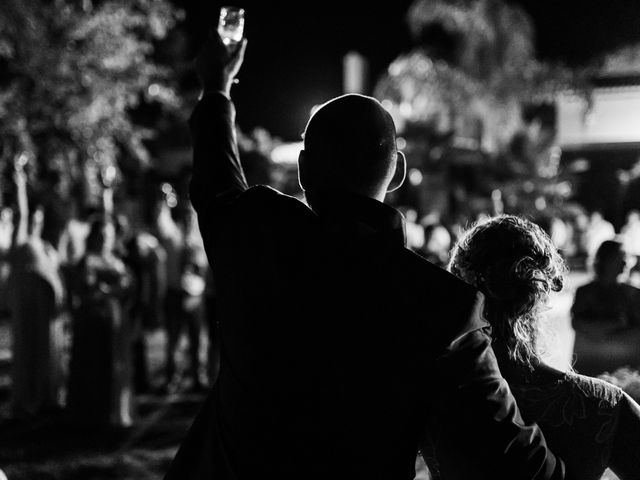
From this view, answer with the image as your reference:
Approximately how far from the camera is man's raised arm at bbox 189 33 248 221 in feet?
5.49

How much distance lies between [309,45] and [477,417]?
32629 mm

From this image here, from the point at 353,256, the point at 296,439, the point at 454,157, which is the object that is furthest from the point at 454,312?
the point at 454,157

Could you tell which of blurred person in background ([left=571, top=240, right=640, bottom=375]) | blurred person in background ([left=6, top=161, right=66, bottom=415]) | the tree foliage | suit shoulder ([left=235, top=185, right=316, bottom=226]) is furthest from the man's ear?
the tree foliage

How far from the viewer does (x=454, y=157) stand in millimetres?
19141

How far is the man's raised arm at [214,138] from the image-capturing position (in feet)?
5.49

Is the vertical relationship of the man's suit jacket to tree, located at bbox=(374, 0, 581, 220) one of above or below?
below

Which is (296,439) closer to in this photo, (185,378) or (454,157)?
(185,378)

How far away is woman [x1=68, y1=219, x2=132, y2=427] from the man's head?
16.7 feet

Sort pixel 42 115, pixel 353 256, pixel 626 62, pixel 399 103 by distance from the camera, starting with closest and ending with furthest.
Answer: pixel 353 256 → pixel 42 115 → pixel 399 103 → pixel 626 62

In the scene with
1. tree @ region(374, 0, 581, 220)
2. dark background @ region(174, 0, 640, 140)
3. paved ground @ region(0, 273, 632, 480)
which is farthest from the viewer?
dark background @ region(174, 0, 640, 140)

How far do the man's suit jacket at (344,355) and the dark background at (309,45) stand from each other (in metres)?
27.3

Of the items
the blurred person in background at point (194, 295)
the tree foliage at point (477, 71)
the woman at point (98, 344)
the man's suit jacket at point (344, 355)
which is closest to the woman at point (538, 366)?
the man's suit jacket at point (344, 355)

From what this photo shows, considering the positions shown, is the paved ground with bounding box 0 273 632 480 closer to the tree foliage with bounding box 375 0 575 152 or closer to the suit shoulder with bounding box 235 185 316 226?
the suit shoulder with bounding box 235 185 316 226

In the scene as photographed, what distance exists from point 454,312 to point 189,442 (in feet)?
2.33
